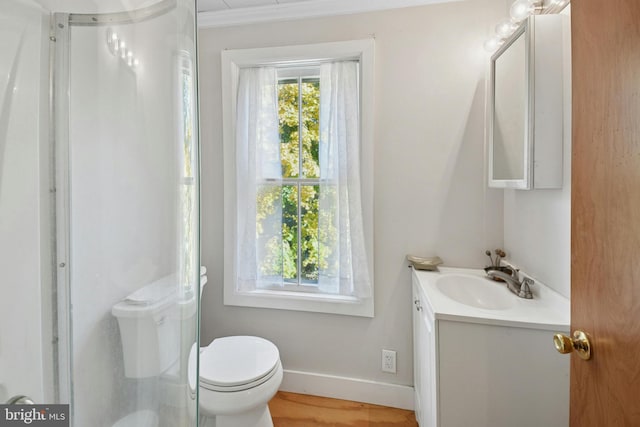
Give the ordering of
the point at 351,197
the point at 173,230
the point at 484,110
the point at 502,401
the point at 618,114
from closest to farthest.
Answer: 1. the point at 618,114
2. the point at 173,230
3. the point at 502,401
4. the point at 484,110
5. the point at 351,197

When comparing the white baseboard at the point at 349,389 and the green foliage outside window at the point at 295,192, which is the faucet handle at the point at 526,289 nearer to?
the white baseboard at the point at 349,389

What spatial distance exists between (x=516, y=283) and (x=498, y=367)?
44 cm

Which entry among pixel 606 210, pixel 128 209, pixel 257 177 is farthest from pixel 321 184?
pixel 606 210

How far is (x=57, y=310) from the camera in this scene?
24.6 inches

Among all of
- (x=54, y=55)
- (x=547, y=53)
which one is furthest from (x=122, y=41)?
(x=547, y=53)

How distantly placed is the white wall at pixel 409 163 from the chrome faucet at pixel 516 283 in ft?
0.92

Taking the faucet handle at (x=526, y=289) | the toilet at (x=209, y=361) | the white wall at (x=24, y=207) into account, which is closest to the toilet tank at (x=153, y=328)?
the toilet at (x=209, y=361)

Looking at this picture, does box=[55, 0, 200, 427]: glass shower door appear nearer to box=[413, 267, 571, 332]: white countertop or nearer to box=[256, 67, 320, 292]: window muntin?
box=[413, 267, 571, 332]: white countertop

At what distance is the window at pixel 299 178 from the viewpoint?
172cm

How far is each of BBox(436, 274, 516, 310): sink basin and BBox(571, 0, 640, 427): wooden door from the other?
0.68 meters

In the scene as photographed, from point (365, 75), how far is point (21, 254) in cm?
168

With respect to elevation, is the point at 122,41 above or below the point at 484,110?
below

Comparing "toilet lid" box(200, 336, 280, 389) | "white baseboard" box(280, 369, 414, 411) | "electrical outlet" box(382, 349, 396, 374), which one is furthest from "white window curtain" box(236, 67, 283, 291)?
"electrical outlet" box(382, 349, 396, 374)

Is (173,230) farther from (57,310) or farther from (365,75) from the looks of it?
(365,75)
